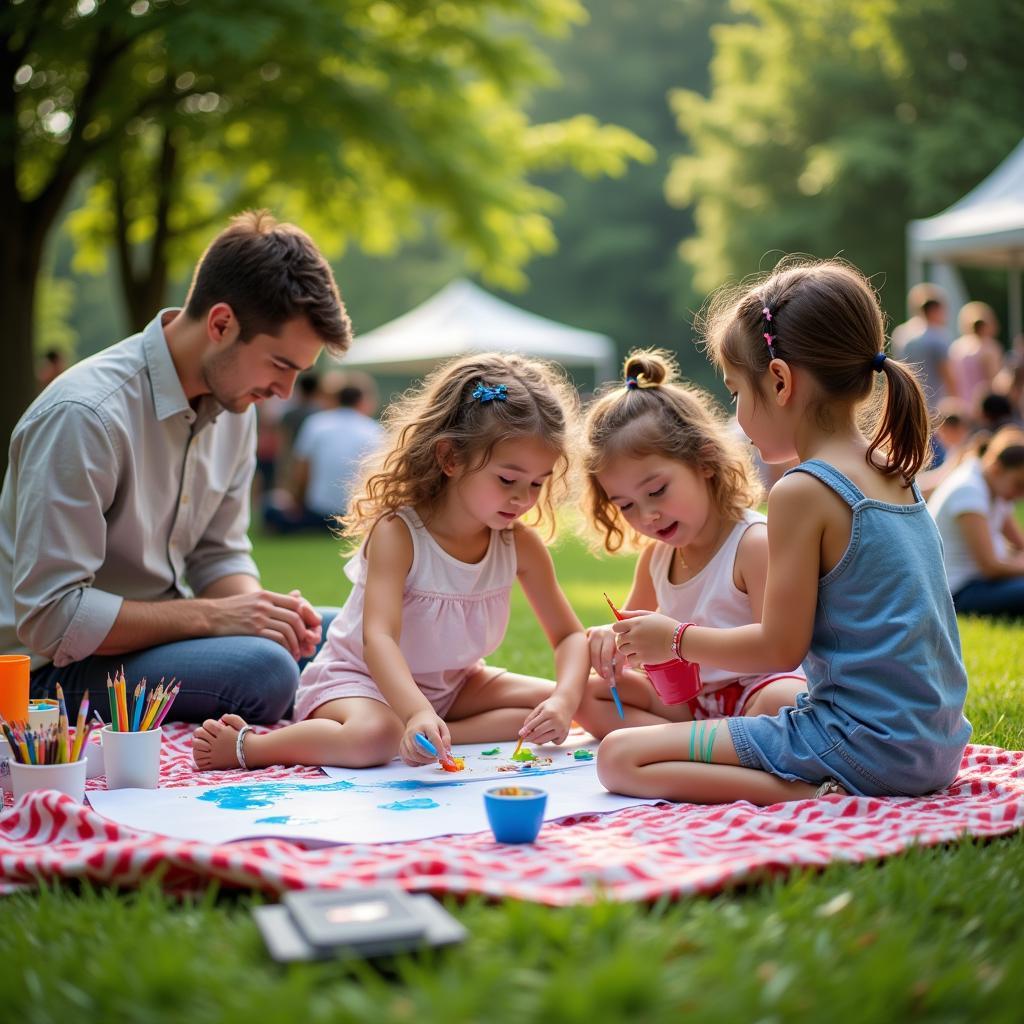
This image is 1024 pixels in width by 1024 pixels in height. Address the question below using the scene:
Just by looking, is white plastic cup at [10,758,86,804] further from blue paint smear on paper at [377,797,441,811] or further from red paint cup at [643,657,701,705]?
red paint cup at [643,657,701,705]

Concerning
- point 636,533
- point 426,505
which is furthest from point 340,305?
point 636,533

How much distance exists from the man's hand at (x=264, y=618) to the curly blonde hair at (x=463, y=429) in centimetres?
28

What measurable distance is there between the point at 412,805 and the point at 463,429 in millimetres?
994

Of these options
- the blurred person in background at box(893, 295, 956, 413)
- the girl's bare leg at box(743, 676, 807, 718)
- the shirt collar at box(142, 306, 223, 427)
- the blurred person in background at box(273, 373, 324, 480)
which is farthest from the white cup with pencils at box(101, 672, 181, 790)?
the blurred person in background at box(273, 373, 324, 480)

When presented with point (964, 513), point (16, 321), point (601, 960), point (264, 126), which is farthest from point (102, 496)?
point (264, 126)

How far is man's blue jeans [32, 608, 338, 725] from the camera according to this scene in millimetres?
3109

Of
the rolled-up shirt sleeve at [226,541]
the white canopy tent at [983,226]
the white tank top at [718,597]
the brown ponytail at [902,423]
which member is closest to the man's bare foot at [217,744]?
the rolled-up shirt sleeve at [226,541]

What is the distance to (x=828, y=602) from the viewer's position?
7.91ft

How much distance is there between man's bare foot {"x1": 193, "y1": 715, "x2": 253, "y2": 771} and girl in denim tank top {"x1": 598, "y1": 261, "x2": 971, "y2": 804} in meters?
0.89

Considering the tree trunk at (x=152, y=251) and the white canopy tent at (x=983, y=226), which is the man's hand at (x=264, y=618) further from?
the white canopy tent at (x=983, y=226)

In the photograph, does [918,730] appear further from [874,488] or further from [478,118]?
[478,118]

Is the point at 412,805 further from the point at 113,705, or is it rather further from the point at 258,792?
the point at 113,705

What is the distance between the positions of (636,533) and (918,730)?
1.06m

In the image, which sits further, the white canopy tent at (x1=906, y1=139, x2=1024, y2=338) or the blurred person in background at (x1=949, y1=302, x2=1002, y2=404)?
the blurred person in background at (x1=949, y1=302, x2=1002, y2=404)
